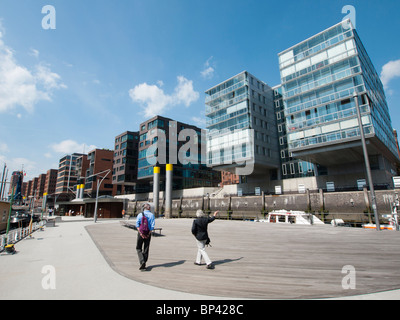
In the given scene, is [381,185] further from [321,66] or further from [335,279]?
[335,279]

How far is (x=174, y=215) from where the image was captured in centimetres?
5006

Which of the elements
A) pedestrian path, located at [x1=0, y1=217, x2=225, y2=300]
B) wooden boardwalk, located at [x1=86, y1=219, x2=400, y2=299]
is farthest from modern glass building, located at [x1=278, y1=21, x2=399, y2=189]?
pedestrian path, located at [x1=0, y1=217, x2=225, y2=300]

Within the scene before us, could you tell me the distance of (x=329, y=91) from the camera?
104ft

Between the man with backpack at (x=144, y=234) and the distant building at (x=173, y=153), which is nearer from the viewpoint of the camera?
the man with backpack at (x=144, y=234)

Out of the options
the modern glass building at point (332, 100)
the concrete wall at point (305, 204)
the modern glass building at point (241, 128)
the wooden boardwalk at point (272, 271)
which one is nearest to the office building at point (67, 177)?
the concrete wall at point (305, 204)

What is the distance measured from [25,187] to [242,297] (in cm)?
24846

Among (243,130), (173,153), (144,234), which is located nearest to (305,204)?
(243,130)

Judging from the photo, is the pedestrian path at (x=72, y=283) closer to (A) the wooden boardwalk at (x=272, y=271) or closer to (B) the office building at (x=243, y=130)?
(A) the wooden boardwalk at (x=272, y=271)

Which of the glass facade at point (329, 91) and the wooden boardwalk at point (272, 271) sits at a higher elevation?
the glass facade at point (329, 91)

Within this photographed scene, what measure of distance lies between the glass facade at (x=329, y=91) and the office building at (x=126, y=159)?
168 ft

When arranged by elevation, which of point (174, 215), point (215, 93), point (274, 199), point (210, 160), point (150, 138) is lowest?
point (174, 215)

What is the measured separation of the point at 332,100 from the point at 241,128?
631 inches

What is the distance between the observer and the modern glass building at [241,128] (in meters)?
41.7
